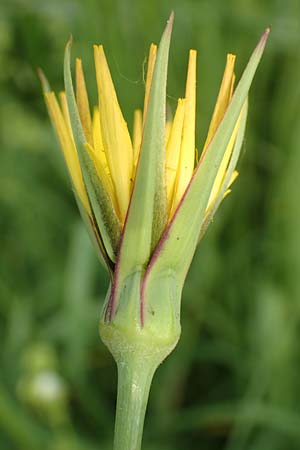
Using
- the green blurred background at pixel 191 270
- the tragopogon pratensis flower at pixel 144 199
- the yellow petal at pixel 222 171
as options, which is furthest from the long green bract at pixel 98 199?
the green blurred background at pixel 191 270

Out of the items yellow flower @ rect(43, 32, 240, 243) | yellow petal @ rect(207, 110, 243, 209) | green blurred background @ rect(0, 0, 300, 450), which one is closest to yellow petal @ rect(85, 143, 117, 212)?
yellow flower @ rect(43, 32, 240, 243)

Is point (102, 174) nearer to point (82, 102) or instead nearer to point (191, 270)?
point (82, 102)

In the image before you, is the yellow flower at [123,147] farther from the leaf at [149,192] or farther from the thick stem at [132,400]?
the thick stem at [132,400]

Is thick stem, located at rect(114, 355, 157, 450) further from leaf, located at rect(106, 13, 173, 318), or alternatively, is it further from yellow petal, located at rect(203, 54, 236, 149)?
yellow petal, located at rect(203, 54, 236, 149)

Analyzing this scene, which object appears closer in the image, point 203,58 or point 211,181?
point 211,181

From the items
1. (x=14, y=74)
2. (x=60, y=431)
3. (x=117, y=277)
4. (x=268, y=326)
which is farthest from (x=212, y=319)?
(x=117, y=277)

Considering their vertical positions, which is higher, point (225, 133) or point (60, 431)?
point (225, 133)

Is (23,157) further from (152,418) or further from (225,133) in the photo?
(225,133)

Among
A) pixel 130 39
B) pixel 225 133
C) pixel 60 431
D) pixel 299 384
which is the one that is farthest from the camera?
pixel 130 39
